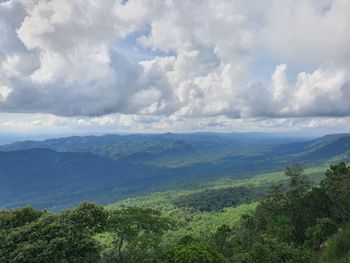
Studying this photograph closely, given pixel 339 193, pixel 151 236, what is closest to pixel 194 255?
pixel 151 236

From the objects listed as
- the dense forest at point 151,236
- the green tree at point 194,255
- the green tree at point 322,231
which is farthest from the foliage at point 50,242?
the green tree at point 322,231

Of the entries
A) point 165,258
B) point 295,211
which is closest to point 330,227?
point 295,211

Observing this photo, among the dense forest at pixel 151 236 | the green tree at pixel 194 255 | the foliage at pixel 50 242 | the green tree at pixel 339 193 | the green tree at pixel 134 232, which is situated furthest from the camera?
the green tree at pixel 339 193

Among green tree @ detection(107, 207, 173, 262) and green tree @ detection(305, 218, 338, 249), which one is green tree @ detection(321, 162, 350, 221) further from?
green tree @ detection(107, 207, 173, 262)

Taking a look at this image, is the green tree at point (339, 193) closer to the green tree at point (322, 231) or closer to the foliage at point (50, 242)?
the green tree at point (322, 231)

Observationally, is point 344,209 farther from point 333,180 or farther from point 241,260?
point 241,260

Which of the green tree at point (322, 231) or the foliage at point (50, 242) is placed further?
the green tree at point (322, 231)

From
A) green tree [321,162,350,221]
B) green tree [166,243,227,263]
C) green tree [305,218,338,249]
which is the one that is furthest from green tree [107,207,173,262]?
green tree [321,162,350,221]

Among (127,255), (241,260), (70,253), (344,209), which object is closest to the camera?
(241,260)

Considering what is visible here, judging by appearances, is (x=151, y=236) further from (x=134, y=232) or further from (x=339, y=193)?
(x=339, y=193)
